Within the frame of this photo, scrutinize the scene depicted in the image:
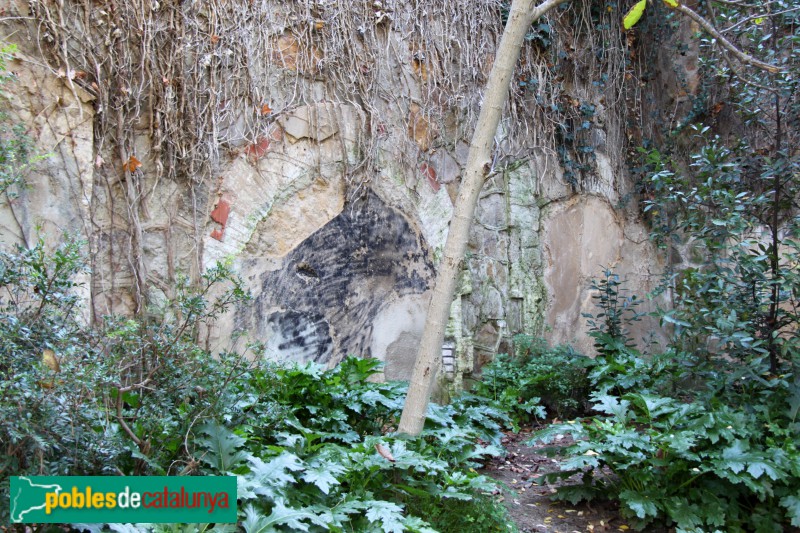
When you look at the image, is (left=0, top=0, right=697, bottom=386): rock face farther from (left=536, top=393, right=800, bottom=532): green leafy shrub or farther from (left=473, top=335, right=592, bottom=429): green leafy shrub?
(left=536, top=393, right=800, bottom=532): green leafy shrub

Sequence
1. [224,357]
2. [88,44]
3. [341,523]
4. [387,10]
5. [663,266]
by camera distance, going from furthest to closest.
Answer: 1. [663,266]
2. [387,10]
3. [88,44]
4. [224,357]
5. [341,523]

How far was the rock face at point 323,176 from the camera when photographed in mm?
3875

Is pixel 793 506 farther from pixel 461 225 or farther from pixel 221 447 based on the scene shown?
pixel 221 447

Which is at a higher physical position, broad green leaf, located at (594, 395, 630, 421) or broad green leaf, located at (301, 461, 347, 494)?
broad green leaf, located at (594, 395, 630, 421)

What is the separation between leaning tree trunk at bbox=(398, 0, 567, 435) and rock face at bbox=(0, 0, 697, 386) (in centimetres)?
138

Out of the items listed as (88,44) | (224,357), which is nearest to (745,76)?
(224,357)

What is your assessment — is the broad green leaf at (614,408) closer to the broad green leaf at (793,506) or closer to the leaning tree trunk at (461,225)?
the broad green leaf at (793,506)

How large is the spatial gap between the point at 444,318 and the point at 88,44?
271 centimetres

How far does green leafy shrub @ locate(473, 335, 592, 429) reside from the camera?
5199 mm

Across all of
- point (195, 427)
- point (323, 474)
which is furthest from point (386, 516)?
point (195, 427)

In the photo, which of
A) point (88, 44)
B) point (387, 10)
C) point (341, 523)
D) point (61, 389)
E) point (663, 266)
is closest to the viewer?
point (61, 389)

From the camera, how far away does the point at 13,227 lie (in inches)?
139

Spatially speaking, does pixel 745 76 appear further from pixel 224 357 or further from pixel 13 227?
pixel 13 227
